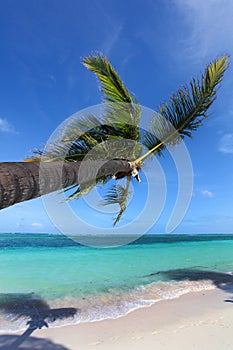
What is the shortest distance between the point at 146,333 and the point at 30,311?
4.02 meters

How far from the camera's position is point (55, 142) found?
5113mm

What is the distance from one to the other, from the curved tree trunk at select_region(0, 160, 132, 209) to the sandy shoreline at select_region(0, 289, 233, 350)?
4379 mm

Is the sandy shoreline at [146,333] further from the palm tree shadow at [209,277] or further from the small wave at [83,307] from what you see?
the palm tree shadow at [209,277]

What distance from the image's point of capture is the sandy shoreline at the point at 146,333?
5598mm

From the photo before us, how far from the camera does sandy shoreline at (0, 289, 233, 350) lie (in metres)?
5.60

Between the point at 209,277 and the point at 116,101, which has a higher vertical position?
the point at 116,101

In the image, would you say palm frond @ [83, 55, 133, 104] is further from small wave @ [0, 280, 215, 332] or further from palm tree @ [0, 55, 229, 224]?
small wave @ [0, 280, 215, 332]

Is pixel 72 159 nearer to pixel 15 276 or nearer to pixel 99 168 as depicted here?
pixel 99 168

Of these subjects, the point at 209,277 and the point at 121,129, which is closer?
the point at 121,129

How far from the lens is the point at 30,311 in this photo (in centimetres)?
829

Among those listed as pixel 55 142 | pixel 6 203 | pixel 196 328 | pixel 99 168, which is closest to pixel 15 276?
pixel 196 328

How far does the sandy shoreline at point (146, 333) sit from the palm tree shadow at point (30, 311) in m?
0.29

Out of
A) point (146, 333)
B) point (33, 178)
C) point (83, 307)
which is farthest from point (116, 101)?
point (83, 307)

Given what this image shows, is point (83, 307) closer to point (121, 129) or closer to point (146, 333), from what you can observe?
point (146, 333)
